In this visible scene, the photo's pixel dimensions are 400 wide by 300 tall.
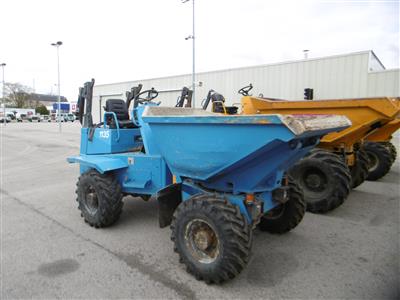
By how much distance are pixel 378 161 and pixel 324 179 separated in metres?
3.34

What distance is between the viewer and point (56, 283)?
9.20 ft

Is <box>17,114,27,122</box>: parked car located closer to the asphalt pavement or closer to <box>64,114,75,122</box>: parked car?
<box>64,114,75,122</box>: parked car

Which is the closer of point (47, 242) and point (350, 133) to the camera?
point (47, 242)

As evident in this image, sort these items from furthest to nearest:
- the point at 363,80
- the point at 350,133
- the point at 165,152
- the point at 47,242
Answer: the point at 363,80
the point at 350,133
the point at 47,242
the point at 165,152

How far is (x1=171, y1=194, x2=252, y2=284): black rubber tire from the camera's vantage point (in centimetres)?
261

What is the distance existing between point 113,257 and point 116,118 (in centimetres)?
199

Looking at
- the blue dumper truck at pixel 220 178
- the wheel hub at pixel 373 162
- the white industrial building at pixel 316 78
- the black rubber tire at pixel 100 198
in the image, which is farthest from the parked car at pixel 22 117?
the blue dumper truck at pixel 220 178

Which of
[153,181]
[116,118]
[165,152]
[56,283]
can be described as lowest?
[56,283]

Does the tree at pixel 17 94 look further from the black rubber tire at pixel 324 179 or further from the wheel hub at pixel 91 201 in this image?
the black rubber tire at pixel 324 179

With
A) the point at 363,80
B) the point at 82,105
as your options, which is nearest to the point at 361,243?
the point at 82,105

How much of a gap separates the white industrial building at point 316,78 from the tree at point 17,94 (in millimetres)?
54124

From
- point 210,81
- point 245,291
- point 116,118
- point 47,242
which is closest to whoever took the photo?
point 245,291

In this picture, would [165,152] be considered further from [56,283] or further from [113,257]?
[56,283]

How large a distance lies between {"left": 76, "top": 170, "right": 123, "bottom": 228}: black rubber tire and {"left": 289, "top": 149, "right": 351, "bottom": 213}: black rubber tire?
9.49 ft
